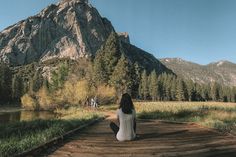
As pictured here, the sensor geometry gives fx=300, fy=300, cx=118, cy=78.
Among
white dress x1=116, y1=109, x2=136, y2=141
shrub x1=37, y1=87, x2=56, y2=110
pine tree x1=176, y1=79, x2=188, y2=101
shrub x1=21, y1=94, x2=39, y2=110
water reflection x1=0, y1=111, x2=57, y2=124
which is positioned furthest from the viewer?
pine tree x1=176, y1=79, x2=188, y2=101

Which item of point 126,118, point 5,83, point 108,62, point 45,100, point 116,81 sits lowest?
point 126,118

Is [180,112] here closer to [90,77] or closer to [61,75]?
[90,77]

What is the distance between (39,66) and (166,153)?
18743cm

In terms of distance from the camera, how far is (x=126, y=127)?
1030cm

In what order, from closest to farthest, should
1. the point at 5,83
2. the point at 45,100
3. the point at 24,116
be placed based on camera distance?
Answer: 1. the point at 24,116
2. the point at 45,100
3. the point at 5,83

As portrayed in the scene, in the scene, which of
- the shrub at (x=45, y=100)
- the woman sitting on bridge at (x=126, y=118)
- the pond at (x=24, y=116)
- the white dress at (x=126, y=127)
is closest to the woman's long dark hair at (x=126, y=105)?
the woman sitting on bridge at (x=126, y=118)

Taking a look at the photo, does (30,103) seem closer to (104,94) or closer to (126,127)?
(104,94)

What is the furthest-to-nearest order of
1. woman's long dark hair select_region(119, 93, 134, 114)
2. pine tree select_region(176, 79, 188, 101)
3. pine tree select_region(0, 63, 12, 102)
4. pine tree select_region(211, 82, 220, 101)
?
pine tree select_region(211, 82, 220, 101)
pine tree select_region(176, 79, 188, 101)
pine tree select_region(0, 63, 12, 102)
woman's long dark hair select_region(119, 93, 134, 114)

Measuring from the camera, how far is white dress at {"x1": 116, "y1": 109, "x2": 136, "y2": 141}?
10.2 meters

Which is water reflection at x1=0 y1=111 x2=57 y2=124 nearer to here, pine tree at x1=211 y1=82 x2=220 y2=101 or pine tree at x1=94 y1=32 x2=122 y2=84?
pine tree at x1=94 y1=32 x2=122 y2=84

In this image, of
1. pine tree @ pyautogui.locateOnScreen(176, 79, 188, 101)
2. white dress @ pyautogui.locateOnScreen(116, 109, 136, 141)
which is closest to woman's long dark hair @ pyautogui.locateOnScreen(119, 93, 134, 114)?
white dress @ pyautogui.locateOnScreen(116, 109, 136, 141)

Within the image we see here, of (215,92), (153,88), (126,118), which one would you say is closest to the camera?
(126,118)

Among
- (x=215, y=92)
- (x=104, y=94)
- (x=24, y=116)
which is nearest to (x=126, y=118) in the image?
(x=24, y=116)

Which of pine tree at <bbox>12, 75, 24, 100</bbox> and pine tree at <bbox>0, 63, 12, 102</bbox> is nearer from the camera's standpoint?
pine tree at <bbox>0, 63, 12, 102</bbox>
